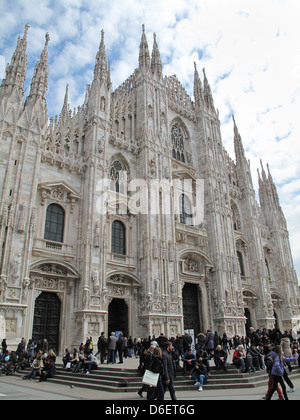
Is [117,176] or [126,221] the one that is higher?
[117,176]

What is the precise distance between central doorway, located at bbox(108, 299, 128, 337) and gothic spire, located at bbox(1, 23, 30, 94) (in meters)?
14.8

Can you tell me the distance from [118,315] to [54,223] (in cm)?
753

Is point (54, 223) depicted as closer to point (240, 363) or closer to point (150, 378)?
point (240, 363)

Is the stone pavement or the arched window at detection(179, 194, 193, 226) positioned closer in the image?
the stone pavement

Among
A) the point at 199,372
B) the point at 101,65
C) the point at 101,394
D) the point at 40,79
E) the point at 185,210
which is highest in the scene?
the point at 101,65

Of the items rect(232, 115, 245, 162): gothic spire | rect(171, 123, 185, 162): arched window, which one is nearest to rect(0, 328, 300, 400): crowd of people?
rect(171, 123, 185, 162): arched window

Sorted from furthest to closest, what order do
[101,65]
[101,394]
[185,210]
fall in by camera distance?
[185,210], [101,65], [101,394]

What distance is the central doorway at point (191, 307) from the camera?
83.3 ft

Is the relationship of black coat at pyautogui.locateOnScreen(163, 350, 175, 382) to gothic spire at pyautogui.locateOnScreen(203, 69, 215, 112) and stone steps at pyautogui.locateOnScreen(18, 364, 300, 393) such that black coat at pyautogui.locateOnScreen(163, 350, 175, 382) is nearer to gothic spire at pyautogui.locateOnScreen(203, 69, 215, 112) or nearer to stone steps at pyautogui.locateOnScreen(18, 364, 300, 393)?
stone steps at pyautogui.locateOnScreen(18, 364, 300, 393)

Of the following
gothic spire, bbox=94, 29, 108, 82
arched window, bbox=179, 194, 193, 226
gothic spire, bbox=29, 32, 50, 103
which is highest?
gothic spire, bbox=94, 29, 108, 82

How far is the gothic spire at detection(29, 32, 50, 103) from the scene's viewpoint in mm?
20641

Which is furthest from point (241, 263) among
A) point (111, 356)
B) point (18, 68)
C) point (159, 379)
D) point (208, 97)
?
point (159, 379)

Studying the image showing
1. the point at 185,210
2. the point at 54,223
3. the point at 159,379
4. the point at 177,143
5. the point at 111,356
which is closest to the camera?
the point at 159,379

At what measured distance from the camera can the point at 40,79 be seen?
20969mm
